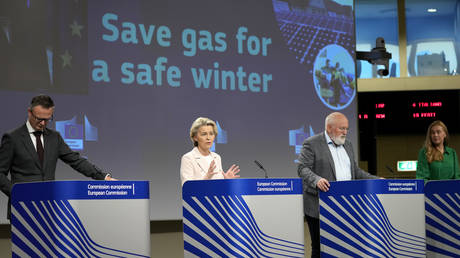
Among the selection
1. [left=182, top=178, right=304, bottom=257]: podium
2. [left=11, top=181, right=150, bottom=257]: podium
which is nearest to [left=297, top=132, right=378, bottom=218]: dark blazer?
[left=182, top=178, right=304, bottom=257]: podium

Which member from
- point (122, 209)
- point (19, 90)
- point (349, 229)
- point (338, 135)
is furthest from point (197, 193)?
point (19, 90)

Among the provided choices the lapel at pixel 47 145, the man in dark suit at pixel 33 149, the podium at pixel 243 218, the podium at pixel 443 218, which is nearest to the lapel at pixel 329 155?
the podium at pixel 443 218

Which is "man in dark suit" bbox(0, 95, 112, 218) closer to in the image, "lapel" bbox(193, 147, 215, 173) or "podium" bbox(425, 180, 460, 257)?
"lapel" bbox(193, 147, 215, 173)

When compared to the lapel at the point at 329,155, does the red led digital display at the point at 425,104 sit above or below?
above

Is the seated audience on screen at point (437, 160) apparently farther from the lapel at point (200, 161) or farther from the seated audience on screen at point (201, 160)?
the lapel at point (200, 161)

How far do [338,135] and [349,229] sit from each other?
3.44 ft

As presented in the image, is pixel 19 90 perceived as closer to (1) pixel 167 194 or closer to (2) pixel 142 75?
(2) pixel 142 75

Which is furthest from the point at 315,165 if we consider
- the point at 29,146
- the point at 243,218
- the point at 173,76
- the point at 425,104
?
the point at 425,104

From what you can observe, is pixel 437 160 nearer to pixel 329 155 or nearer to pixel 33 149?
pixel 329 155

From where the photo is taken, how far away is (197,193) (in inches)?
135

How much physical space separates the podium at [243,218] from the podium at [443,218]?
4.00 feet

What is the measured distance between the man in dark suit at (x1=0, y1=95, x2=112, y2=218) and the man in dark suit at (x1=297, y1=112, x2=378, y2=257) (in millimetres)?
1514

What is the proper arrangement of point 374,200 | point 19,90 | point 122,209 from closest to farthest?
point 122,209 < point 374,200 < point 19,90

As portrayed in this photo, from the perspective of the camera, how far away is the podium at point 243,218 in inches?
131
